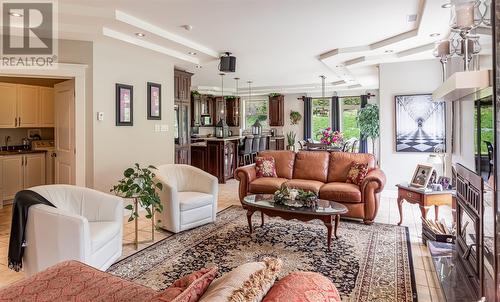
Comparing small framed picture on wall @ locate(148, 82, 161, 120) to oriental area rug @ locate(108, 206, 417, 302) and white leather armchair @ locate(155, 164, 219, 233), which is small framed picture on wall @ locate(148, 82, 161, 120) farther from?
oriental area rug @ locate(108, 206, 417, 302)

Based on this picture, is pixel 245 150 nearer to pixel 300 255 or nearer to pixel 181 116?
pixel 181 116

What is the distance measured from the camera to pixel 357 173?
15.0 ft

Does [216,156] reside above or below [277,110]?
below

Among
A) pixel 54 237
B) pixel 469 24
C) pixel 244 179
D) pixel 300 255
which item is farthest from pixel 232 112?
pixel 469 24

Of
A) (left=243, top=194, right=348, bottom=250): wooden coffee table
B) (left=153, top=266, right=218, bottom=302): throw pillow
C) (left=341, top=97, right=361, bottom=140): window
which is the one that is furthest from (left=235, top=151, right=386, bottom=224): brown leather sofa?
(left=341, top=97, right=361, bottom=140): window

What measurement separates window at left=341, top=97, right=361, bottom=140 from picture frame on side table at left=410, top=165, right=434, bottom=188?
6.53 meters

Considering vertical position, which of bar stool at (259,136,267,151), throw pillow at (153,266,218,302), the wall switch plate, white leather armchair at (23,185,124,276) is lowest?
white leather armchair at (23,185,124,276)

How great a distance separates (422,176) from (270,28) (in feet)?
9.10

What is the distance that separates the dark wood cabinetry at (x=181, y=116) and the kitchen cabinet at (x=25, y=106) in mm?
2400

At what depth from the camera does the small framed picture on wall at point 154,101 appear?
5.29 meters

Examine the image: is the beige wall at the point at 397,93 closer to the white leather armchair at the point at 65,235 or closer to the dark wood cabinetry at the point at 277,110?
the white leather armchair at the point at 65,235

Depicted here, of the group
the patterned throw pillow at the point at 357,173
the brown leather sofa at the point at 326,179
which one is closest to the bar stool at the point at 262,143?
the brown leather sofa at the point at 326,179

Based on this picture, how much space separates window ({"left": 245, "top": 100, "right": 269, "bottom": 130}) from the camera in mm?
11508

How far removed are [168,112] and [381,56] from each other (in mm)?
3842
